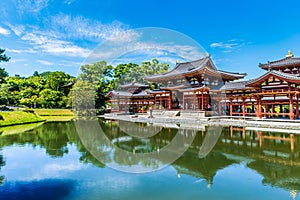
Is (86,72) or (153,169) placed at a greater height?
(86,72)

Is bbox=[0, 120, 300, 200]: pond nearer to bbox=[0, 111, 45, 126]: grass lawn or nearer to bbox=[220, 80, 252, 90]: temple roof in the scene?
bbox=[220, 80, 252, 90]: temple roof

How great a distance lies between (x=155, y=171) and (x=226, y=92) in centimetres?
1649

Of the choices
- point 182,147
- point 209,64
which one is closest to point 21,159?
point 182,147

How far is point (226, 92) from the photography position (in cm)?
2028

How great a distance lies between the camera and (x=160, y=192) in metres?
4.50

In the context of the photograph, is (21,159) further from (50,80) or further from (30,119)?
(50,80)

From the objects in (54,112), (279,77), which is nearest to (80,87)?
(54,112)

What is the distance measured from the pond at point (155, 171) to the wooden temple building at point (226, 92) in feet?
27.8

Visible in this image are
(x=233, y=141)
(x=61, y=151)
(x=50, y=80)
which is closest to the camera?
(x=61, y=151)

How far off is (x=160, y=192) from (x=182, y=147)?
4670 millimetres

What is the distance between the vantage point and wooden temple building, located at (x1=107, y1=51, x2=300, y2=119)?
52.6 ft

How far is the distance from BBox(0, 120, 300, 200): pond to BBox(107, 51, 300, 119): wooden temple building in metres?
8.49

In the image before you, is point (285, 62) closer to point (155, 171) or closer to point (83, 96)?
point (155, 171)

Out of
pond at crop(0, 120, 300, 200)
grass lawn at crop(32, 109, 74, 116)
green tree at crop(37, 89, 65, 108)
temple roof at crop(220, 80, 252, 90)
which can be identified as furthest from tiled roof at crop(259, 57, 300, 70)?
green tree at crop(37, 89, 65, 108)
